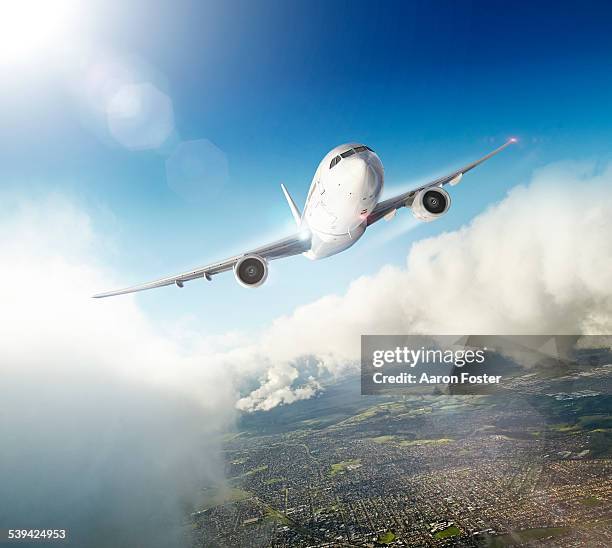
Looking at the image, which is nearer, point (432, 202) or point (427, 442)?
point (432, 202)

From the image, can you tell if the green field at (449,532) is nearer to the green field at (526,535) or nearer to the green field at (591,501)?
the green field at (526,535)

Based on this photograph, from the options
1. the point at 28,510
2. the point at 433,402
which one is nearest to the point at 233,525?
the point at 28,510

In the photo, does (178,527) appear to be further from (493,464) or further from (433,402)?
(433,402)

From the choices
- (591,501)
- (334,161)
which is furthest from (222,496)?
(334,161)

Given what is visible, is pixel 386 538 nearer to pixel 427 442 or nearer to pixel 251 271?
pixel 427 442

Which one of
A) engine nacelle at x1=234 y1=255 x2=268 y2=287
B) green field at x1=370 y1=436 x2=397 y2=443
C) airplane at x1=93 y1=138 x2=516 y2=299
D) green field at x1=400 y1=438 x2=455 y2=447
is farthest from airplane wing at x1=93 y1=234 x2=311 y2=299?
green field at x1=370 y1=436 x2=397 y2=443

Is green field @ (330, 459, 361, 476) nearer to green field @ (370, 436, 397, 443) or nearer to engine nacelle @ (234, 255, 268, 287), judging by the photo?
green field @ (370, 436, 397, 443)
